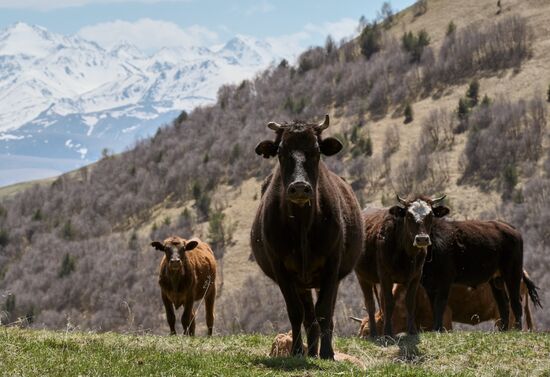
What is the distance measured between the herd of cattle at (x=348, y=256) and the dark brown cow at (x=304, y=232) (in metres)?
0.01

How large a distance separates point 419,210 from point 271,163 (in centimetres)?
7995

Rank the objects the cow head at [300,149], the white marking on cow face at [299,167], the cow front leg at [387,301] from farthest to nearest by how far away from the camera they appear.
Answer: the cow front leg at [387,301] → the cow head at [300,149] → the white marking on cow face at [299,167]

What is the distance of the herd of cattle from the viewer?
8.90m

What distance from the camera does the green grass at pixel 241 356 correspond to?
7215 millimetres

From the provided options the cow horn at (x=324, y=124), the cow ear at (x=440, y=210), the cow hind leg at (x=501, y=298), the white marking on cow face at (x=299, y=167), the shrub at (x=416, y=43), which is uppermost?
the shrub at (x=416, y=43)

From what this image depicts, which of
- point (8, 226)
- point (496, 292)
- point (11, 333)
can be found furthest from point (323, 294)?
point (8, 226)

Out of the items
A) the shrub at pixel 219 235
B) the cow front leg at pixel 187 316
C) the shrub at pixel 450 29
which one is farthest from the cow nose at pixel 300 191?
the shrub at pixel 450 29

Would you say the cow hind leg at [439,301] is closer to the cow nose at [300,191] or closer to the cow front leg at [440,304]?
the cow front leg at [440,304]

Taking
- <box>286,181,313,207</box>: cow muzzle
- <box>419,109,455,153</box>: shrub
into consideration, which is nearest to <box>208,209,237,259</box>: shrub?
<box>419,109,455,153</box>: shrub

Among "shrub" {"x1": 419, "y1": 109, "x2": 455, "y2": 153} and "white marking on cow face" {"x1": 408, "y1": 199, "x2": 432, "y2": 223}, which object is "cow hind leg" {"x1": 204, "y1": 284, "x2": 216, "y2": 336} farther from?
"shrub" {"x1": 419, "y1": 109, "x2": 455, "y2": 153}

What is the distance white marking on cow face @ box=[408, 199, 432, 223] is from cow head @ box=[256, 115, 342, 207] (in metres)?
4.76

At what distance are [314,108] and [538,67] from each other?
104 ft

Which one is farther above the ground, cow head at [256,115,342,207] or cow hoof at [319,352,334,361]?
cow head at [256,115,342,207]

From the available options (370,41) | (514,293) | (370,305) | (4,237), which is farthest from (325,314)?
(370,41)
